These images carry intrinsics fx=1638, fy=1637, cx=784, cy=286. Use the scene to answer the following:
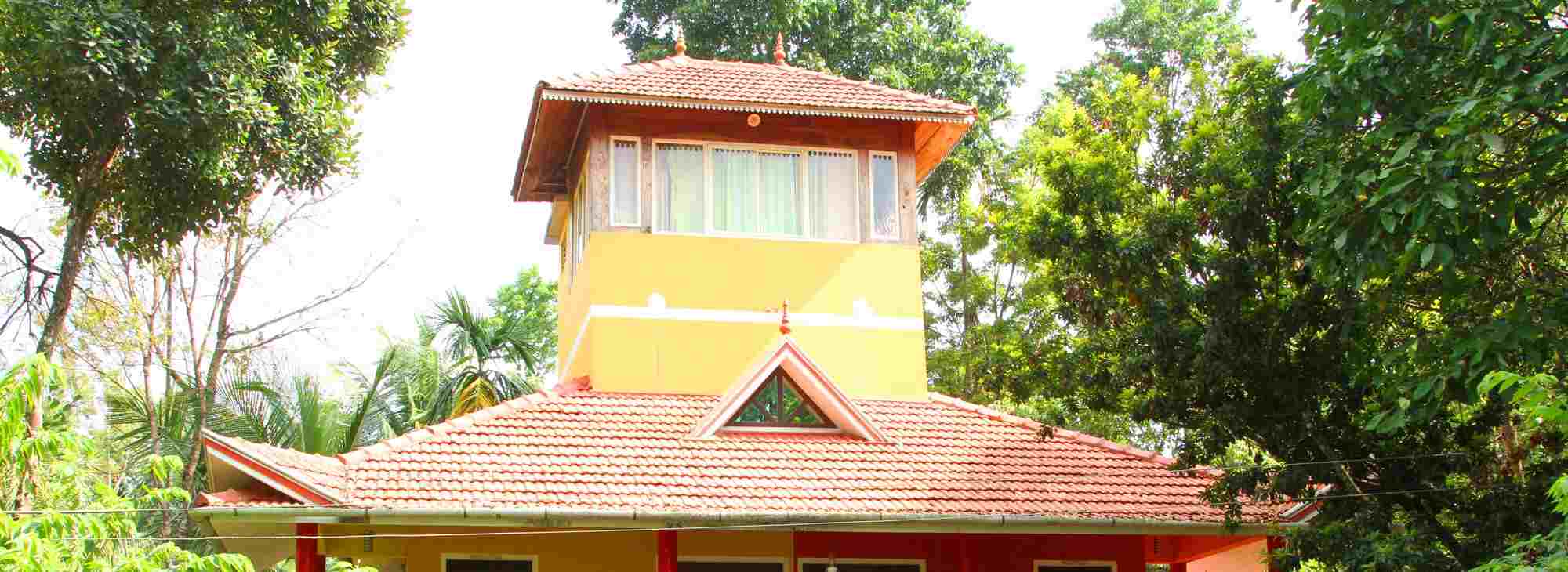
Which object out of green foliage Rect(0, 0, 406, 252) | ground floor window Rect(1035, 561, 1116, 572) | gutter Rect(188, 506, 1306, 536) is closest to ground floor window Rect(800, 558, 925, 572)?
ground floor window Rect(1035, 561, 1116, 572)

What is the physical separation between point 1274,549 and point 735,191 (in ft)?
21.0

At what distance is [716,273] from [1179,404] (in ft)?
16.0

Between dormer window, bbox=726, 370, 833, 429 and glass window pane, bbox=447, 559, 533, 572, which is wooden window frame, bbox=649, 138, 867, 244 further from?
glass window pane, bbox=447, 559, 533, 572

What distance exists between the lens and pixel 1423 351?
12703 millimetres

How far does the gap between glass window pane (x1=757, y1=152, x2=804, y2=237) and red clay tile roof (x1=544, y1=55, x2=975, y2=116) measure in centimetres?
76

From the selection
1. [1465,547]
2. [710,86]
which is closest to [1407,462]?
[1465,547]

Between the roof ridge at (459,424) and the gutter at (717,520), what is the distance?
1.09m

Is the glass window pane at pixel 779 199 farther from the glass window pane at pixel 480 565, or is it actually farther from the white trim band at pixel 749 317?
the glass window pane at pixel 480 565

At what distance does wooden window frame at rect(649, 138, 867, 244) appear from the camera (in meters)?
16.9

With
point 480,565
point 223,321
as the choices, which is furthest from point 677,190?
point 223,321

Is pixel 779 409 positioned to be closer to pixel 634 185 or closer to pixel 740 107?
pixel 634 185

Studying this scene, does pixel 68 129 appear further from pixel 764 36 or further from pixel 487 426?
pixel 764 36

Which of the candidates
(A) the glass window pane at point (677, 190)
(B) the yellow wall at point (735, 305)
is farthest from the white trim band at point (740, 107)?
(B) the yellow wall at point (735, 305)

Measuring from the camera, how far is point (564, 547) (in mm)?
15133
